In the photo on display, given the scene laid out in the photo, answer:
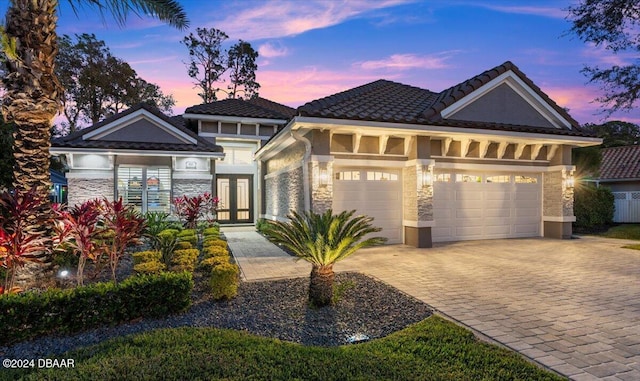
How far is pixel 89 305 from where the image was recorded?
4391 millimetres

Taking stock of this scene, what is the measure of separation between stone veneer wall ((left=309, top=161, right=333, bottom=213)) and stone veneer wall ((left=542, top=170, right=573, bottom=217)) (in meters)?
8.77

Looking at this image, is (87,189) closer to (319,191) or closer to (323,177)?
(319,191)

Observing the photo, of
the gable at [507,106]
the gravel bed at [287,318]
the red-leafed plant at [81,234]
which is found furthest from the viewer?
the gable at [507,106]

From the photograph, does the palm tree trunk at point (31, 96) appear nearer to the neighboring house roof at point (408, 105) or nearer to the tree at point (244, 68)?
the neighboring house roof at point (408, 105)

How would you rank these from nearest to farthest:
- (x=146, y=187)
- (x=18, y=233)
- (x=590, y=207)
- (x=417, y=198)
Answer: (x=18, y=233)
(x=417, y=198)
(x=146, y=187)
(x=590, y=207)

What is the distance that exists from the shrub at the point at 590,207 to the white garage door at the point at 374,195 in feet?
32.9

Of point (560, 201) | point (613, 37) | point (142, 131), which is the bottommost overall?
point (560, 201)

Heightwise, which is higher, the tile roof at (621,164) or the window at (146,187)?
the tile roof at (621,164)

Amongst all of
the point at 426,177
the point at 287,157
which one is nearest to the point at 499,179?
the point at 426,177

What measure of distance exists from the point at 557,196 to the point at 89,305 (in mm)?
14148

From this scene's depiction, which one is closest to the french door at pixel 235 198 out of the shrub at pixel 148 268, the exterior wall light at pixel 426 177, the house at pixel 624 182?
the exterior wall light at pixel 426 177

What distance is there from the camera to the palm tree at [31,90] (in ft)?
20.3

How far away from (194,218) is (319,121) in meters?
6.38

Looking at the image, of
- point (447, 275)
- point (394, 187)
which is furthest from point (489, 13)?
A: point (447, 275)
